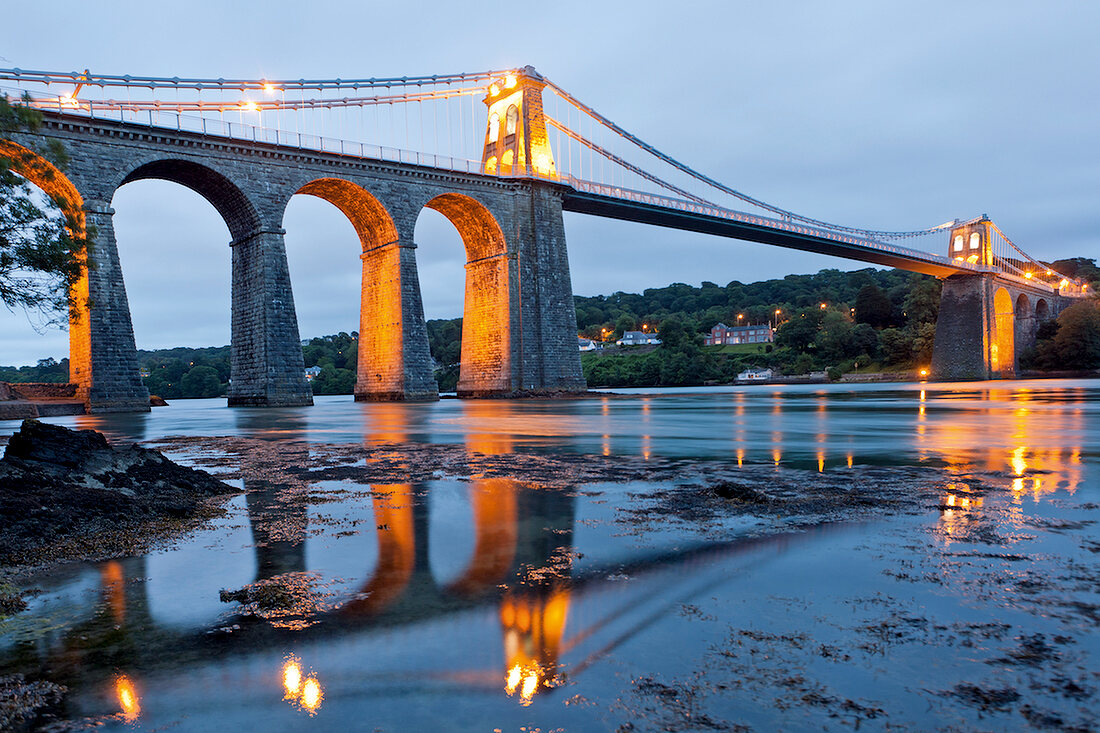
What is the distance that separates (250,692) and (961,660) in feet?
7.50

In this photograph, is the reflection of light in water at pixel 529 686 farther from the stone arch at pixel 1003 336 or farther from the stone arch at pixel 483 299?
the stone arch at pixel 1003 336

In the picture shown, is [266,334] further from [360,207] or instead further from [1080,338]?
[1080,338]

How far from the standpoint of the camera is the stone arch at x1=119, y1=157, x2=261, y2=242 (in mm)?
A: 30625

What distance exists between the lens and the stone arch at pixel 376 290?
Result: 37.3 meters

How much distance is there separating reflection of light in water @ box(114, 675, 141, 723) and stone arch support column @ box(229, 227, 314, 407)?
31.9m

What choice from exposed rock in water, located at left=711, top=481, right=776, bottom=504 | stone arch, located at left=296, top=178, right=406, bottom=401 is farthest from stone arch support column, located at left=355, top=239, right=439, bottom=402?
exposed rock in water, located at left=711, top=481, right=776, bottom=504

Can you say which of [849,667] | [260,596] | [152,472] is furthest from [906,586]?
[152,472]

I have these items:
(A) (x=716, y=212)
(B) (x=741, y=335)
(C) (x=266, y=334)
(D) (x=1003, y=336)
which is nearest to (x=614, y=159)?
(A) (x=716, y=212)

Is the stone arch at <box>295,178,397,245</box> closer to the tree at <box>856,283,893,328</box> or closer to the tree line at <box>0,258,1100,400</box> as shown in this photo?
the tree line at <box>0,258,1100,400</box>

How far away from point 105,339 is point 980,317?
8193 cm

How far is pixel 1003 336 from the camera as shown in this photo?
82.3 metres

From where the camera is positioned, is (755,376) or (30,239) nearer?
(30,239)

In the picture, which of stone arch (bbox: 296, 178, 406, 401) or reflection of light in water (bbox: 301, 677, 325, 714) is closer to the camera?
reflection of light in water (bbox: 301, 677, 325, 714)

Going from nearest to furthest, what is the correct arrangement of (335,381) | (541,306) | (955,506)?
(955,506) → (541,306) → (335,381)
